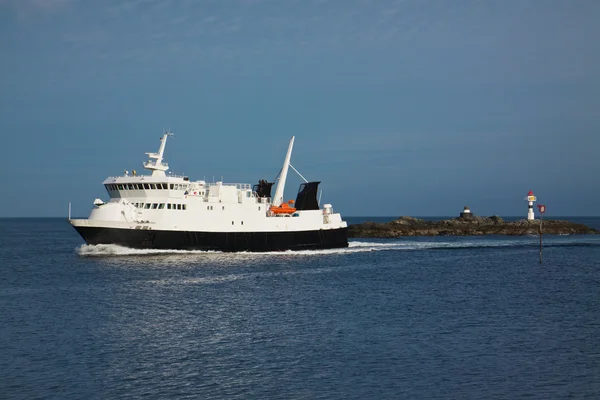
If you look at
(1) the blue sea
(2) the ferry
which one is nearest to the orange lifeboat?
(2) the ferry

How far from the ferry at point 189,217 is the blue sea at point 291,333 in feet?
11.5

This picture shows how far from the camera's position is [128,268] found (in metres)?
39.8

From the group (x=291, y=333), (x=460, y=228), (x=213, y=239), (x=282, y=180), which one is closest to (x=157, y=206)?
(x=213, y=239)

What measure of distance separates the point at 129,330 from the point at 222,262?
22.2 meters

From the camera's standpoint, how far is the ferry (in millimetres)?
45719

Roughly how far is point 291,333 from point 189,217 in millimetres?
26390

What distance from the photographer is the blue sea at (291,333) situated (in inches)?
634

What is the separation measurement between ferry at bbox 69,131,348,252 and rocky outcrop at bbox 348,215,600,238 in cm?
4383

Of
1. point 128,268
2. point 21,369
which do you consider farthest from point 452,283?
point 21,369

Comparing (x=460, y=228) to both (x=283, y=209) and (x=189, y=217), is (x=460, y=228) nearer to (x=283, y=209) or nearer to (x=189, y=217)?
(x=283, y=209)

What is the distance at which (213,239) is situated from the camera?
4884cm

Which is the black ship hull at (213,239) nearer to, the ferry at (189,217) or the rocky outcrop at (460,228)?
the ferry at (189,217)

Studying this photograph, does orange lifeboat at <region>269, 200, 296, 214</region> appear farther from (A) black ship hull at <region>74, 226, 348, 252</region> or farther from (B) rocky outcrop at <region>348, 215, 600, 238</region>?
(B) rocky outcrop at <region>348, 215, 600, 238</region>

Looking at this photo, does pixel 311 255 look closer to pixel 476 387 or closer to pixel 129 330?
pixel 129 330
